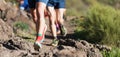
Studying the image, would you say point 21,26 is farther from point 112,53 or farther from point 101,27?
point 112,53

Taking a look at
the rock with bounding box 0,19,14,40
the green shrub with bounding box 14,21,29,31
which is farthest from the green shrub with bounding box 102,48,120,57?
the green shrub with bounding box 14,21,29,31

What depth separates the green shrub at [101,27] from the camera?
11.1 metres

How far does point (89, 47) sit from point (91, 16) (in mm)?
5261

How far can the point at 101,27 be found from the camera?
11703 mm

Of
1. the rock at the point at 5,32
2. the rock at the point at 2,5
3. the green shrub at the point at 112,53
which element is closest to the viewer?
the green shrub at the point at 112,53

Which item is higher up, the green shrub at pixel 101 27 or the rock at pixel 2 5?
the rock at pixel 2 5

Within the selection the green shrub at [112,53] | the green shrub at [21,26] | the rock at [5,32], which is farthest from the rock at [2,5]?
the green shrub at [112,53]

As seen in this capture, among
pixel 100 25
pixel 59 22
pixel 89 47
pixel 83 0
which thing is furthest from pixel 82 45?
pixel 83 0

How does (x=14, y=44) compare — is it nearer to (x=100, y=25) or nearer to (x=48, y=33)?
(x=100, y=25)

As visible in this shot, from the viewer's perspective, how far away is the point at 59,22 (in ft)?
33.6

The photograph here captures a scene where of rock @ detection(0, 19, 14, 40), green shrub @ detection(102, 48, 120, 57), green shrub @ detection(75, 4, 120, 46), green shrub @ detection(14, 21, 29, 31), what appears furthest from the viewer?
green shrub @ detection(14, 21, 29, 31)

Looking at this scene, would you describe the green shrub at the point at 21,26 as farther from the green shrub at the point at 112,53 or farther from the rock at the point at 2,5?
the green shrub at the point at 112,53

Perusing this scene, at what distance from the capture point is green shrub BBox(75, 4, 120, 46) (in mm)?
11109

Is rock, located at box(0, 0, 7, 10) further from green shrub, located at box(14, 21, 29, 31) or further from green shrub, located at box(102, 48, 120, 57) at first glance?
green shrub, located at box(102, 48, 120, 57)
